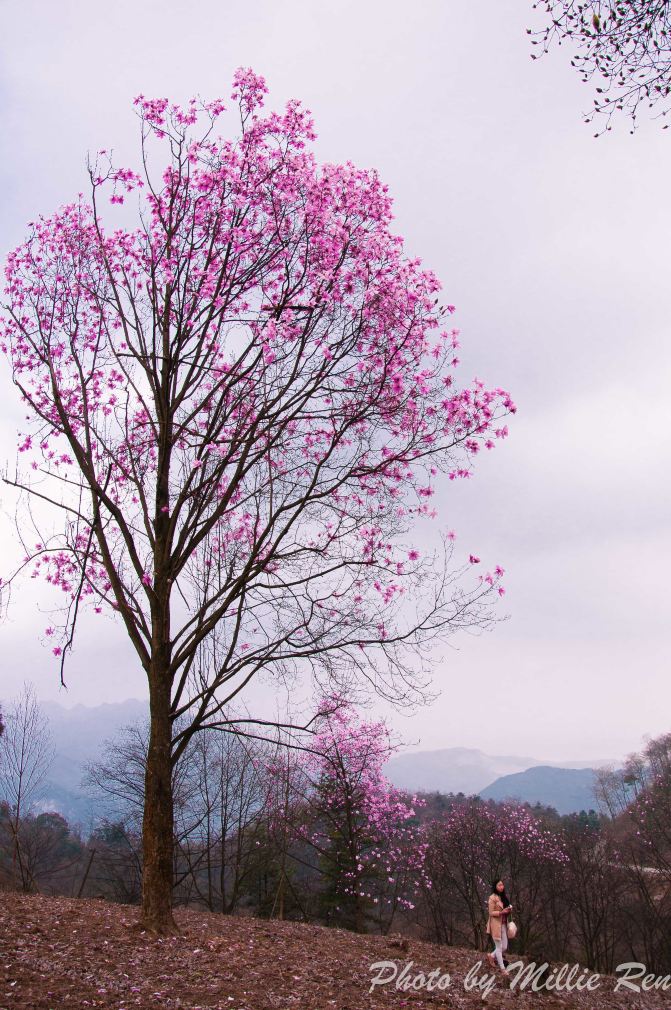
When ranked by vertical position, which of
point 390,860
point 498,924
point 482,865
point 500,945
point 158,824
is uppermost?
point 158,824

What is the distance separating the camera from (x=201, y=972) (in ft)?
25.7

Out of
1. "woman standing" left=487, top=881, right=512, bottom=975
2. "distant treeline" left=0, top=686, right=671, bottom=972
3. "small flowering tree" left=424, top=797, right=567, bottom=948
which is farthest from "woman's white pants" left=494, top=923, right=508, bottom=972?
"small flowering tree" left=424, top=797, right=567, bottom=948

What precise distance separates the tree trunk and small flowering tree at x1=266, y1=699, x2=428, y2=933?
10212mm

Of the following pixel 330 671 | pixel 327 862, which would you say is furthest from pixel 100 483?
pixel 327 862

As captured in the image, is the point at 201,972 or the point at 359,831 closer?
the point at 201,972

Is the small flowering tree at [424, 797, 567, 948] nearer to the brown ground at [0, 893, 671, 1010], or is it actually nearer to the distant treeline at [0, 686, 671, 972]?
the distant treeline at [0, 686, 671, 972]

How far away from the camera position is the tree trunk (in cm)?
952

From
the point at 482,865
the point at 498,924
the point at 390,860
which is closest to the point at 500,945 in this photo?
the point at 498,924

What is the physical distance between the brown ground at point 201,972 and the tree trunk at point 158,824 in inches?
13.3

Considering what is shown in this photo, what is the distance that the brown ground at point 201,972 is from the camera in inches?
265

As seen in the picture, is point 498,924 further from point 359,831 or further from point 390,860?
point 390,860

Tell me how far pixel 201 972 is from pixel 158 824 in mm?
2243

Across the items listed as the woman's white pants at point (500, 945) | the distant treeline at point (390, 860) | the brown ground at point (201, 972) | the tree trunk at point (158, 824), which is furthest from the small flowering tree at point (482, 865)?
the tree trunk at point (158, 824)

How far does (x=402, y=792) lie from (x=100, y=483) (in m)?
23.3
